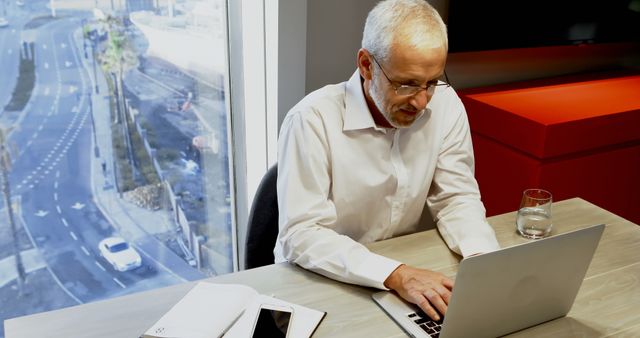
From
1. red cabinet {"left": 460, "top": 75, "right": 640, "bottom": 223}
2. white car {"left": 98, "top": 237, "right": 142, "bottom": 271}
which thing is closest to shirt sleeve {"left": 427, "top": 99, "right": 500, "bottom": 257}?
red cabinet {"left": 460, "top": 75, "right": 640, "bottom": 223}

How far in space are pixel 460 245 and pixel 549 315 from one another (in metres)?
0.29

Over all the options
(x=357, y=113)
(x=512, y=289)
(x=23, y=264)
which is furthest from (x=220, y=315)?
(x=23, y=264)

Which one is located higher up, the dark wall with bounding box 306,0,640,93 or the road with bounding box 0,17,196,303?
the dark wall with bounding box 306,0,640,93

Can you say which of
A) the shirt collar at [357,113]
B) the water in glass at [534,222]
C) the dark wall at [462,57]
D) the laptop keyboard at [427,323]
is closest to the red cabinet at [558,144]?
the dark wall at [462,57]

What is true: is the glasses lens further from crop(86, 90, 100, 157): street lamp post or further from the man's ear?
crop(86, 90, 100, 157): street lamp post

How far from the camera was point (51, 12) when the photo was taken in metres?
2.16

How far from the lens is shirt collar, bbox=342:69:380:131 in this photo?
61.3 inches

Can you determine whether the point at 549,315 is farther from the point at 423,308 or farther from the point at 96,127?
the point at 96,127

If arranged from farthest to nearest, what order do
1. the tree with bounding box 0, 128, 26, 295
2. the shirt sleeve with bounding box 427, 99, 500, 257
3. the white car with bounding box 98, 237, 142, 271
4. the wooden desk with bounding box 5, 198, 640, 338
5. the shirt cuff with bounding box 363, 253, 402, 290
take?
1. the white car with bounding box 98, 237, 142, 271
2. the tree with bounding box 0, 128, 26, 295
3. the shirt sleeve with bounding box 427, 99, 500, 257
4. the shirt cuff with bounding box 363, 253, 402, 290
5. the wooden desk with bounding box 5, 198, 640, 338

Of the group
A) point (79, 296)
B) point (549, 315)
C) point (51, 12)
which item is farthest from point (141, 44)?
point (549, 315)

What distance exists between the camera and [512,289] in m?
1.12

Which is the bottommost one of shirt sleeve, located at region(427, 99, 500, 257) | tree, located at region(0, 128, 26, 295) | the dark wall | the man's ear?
tree, located at region(0, 128, 26, 295)

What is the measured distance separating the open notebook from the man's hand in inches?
7.1

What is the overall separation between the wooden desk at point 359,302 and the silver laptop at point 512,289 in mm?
42
